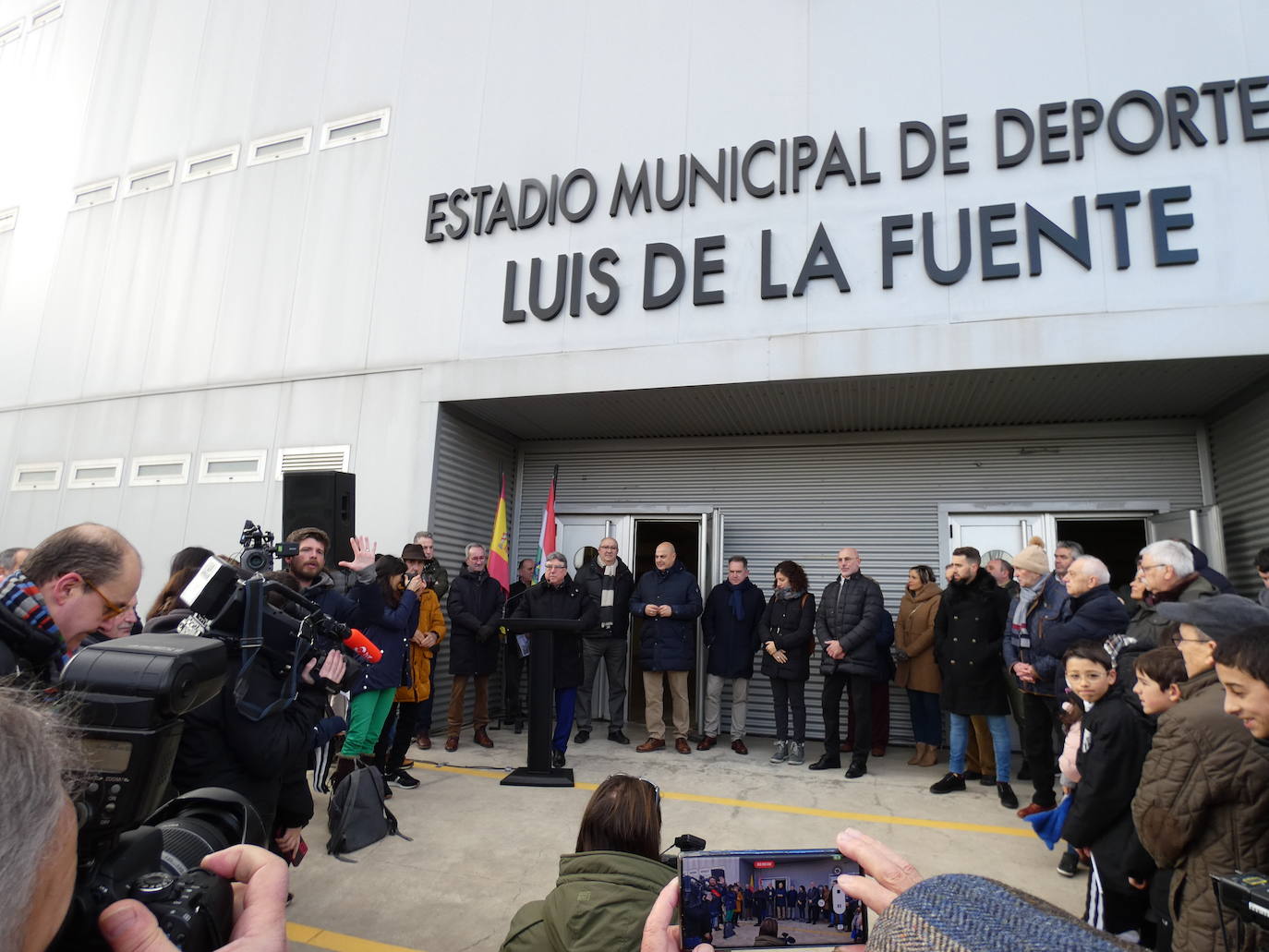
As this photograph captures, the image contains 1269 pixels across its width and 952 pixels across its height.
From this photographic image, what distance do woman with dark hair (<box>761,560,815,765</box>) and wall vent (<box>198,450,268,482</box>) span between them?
18.8 ft

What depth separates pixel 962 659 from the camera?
18.5 feet

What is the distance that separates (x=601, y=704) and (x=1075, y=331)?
5.92m

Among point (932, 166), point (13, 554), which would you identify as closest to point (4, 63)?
point (13, 554)

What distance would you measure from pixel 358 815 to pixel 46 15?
14.5 m

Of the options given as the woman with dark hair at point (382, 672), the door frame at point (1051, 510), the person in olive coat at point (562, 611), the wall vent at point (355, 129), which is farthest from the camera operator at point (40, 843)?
the wall vent at point (355, 129)

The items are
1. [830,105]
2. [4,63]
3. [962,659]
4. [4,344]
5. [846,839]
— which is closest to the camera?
[846,839]

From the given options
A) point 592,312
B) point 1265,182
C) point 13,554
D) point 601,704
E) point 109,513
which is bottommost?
point 601,704

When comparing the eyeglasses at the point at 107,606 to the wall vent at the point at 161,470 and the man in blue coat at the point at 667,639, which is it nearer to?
the man in blue coat at the point at 667,639

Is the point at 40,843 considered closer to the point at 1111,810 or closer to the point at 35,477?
the point at 1111,810

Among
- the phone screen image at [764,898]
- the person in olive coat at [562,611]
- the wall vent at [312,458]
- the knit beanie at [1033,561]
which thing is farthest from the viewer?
the wall vent at [312,458]

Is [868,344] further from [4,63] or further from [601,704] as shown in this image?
[4,63]

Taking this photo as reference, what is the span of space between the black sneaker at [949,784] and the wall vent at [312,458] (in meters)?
6.28

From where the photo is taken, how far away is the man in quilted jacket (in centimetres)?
206

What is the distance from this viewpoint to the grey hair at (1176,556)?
432cm
